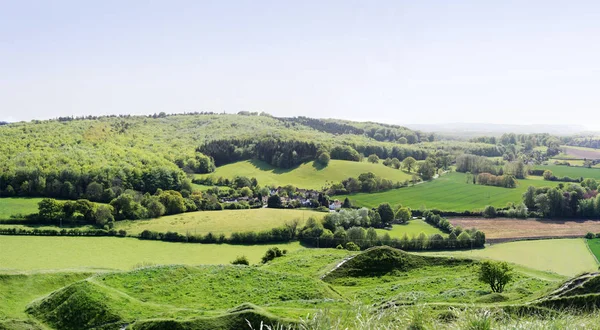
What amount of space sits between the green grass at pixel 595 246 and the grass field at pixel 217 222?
4364 centimetres

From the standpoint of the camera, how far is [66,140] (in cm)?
14150

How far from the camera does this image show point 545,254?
7006 cm

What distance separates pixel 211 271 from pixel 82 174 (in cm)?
7292

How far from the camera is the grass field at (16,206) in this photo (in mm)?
84469

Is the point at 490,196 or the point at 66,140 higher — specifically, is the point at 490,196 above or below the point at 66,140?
below

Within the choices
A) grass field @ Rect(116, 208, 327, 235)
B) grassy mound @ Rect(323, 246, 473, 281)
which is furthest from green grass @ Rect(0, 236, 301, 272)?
grassy mound @ Rect(323, 246, 473, 281)

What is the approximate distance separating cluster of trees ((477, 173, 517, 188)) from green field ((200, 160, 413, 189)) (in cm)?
1999

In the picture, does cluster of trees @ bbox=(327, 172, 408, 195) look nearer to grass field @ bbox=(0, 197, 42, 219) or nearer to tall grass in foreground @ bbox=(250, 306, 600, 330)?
grass field @ bbox=(0, 197, 42, 219)

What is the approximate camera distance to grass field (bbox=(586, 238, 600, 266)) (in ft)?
230

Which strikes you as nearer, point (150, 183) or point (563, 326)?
point (563, 326)

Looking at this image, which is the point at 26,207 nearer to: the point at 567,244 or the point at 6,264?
the point at 6,264

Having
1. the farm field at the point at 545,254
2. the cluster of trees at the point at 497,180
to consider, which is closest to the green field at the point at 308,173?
the cluster of trees at the point at 497,180

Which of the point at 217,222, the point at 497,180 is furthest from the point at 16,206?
the point at 497,180

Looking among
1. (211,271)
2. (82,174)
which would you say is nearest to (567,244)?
(211,271)
